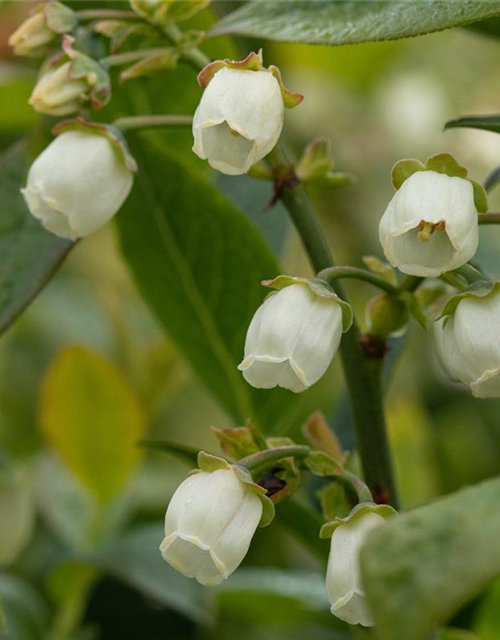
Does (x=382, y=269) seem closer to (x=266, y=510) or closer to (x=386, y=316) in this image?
(x=386, y=316)

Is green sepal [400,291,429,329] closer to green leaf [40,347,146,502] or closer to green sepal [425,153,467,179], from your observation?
green sepal [425,153,467,179]

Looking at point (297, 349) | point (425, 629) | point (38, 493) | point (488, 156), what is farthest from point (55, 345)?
point (425, 629)

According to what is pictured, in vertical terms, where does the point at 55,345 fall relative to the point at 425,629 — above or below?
below

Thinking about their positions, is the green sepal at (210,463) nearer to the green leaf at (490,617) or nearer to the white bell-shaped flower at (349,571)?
the white bell-shaped flower at (349,571)

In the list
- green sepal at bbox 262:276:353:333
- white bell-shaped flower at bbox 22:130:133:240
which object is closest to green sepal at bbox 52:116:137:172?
white bell-shaped flower at bbox 22:130:133:240

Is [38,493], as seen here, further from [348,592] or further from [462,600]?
[462,600]
